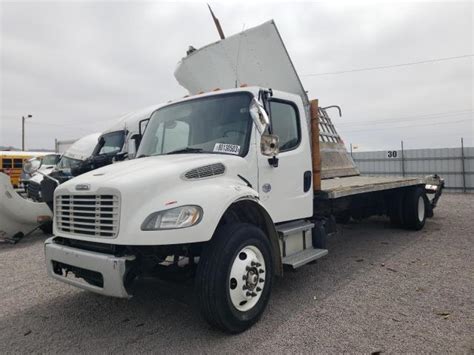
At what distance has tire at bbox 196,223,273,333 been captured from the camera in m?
3.14

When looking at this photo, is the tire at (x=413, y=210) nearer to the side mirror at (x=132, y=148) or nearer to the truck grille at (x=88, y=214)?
the side mirror at (x=132, y=148)

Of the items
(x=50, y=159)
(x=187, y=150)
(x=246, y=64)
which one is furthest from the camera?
(x=50, y=159)

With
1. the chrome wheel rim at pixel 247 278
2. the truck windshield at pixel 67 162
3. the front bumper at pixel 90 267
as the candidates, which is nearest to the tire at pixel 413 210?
the chrome wheel rim at pixel 247 278

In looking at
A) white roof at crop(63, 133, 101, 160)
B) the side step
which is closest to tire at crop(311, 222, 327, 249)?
the side step

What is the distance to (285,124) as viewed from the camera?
4.53 meters

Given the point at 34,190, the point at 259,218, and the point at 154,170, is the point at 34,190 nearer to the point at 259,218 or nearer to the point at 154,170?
the point at 154,170

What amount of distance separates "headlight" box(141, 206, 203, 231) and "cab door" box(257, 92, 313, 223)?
112cm

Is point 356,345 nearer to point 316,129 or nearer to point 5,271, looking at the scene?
point 316,129

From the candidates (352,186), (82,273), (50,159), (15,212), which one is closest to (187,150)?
(82,273)

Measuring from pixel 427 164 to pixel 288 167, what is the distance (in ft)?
55.3

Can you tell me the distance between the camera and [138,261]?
3195 millimetres

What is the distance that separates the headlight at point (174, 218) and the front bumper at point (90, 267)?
1.12ft

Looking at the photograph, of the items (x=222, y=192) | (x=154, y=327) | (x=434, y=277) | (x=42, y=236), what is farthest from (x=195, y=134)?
(x=42, y=236)

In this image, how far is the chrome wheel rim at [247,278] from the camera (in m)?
3.34
